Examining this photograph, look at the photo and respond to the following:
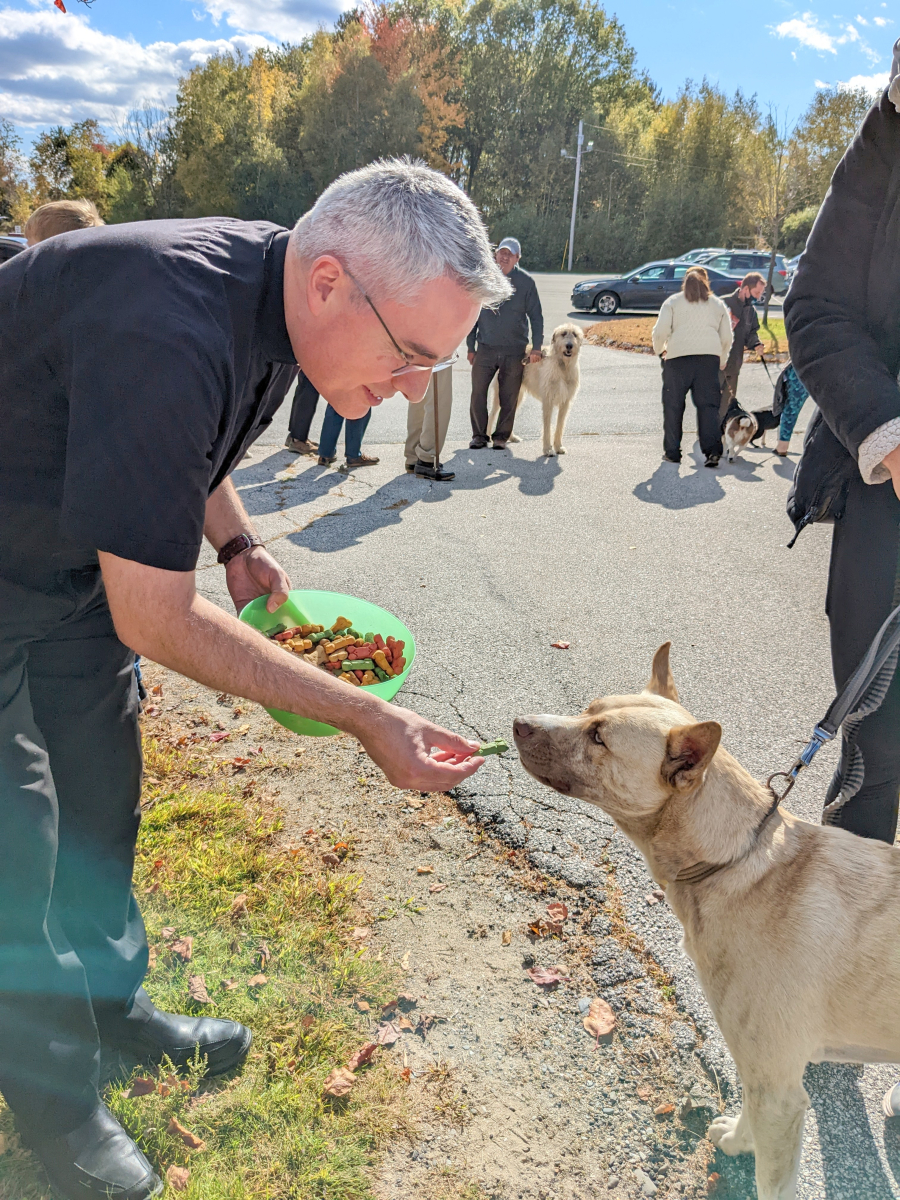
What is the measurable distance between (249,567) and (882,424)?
1.96 metres

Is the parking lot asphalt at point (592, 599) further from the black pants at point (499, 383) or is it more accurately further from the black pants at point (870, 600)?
the black pants at point (870, 600)

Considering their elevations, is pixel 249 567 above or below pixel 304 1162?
above

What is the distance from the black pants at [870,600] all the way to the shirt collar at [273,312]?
5.35 ft

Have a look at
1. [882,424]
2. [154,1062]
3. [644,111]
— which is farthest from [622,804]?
[644,111]

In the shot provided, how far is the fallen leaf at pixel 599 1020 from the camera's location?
2465mm

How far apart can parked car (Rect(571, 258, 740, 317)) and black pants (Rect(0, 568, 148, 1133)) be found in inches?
1065

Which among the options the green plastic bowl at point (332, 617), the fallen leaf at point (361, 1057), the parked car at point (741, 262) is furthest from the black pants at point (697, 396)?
the parked car at point (741, 262)

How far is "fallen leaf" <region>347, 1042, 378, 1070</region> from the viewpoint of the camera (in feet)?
7.77

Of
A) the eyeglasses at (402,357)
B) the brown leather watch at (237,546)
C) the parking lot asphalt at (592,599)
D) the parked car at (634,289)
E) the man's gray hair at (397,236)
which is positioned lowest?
the parking lot asphalt at (592,599)

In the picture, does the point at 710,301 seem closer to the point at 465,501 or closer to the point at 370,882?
the point at 465,501

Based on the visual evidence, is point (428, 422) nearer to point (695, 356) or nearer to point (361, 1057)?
point (695, 356)

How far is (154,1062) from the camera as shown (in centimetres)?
234

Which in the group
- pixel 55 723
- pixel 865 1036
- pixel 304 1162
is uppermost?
pixel 55 723

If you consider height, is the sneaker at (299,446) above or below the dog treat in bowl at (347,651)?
above
